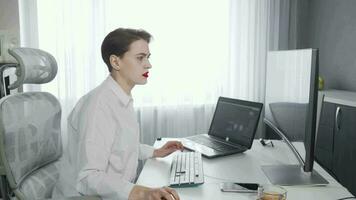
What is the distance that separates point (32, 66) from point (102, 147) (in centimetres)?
50

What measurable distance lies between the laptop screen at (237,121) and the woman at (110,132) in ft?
2.11

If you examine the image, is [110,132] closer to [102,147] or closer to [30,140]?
[102,147]

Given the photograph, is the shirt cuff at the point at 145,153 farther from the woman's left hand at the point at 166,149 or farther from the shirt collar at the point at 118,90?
the shirt collar at the point at 118,90

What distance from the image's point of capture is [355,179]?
1.94 meters

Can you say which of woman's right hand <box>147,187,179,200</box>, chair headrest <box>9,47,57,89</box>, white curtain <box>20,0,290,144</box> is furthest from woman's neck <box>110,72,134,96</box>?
white curtain <box>20,0,290,144</box>

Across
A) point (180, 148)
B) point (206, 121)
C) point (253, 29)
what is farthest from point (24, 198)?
point (253, 29)

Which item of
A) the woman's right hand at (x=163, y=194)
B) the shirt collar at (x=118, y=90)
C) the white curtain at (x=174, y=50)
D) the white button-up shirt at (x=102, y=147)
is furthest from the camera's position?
the white curtain at (x=174, y=50)

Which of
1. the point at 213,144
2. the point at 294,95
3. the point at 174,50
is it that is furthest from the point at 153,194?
the point at 174,50

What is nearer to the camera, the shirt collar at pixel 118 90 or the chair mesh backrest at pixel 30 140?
the chair mesh backrest at pixel 30 140

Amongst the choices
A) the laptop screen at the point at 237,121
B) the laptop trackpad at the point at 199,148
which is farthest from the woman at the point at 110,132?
the laptop screen at the point at 237,121

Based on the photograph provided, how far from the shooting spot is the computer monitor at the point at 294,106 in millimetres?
1106

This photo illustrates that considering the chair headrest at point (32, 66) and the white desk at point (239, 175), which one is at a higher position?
the chair headrest at point (32, 66)

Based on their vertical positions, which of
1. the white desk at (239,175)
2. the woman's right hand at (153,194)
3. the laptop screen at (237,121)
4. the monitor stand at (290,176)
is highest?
the laptop screen at (237,121)

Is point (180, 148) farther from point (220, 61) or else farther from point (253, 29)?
point (253, 29)
